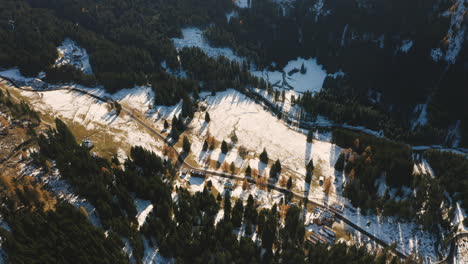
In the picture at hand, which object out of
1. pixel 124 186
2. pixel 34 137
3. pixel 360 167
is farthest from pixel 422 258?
pixel 34 137

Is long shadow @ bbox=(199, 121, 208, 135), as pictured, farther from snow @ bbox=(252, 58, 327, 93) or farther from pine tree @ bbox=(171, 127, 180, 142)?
snow @ bbox=(252, 58, 327, 93)

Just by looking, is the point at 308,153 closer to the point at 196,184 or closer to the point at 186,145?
the point at 196,184

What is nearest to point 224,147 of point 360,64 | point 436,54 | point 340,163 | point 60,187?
point 340,163

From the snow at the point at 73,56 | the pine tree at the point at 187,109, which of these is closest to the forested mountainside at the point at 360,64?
the snow at the point at 73,56

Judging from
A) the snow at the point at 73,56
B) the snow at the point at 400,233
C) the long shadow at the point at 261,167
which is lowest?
the snow at the point at 400,233

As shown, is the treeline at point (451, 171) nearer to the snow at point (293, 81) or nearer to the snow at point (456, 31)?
the snow at point (456, 31)

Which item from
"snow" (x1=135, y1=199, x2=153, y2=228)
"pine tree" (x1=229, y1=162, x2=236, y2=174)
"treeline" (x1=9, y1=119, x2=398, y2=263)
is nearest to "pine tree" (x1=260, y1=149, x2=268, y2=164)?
"pine tree" (x1=229, y1=162, x2=236, y2=174)
